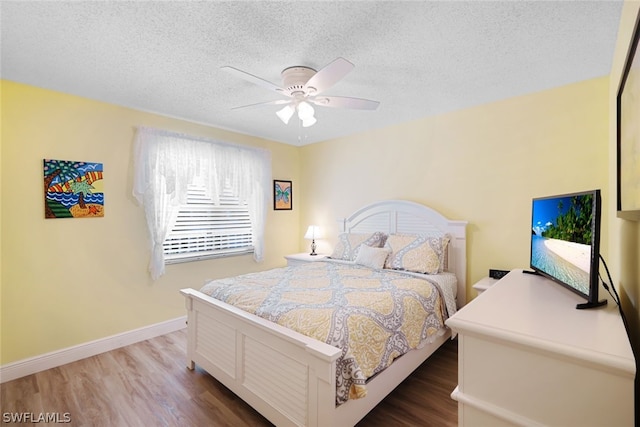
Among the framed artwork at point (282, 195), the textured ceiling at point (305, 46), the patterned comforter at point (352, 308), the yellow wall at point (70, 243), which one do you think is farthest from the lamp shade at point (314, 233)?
the textured ceiling at point (305, 46)

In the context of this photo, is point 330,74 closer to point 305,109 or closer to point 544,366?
Answer: point 305,109

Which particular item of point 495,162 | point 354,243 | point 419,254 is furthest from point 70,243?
point 495,162

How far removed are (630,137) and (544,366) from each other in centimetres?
101

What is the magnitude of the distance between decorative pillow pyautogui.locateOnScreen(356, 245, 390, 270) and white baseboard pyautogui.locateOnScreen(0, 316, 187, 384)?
7.43 feet

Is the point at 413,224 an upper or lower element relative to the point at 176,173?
lower

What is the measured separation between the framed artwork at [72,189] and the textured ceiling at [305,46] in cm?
69

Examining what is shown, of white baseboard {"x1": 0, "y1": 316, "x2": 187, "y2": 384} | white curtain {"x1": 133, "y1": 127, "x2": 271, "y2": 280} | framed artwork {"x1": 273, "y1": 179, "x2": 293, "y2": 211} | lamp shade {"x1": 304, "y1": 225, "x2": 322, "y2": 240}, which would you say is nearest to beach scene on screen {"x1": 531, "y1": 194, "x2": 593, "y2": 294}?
lamp shade {"x1": 304, "y1": 225, "x2": 322, "y2": 240}

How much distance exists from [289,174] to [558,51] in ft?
11.6

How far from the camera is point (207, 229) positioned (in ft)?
12.4

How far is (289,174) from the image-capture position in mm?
4801

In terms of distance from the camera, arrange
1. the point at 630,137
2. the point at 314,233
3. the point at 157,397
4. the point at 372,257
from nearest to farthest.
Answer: the point at 630,137
the point at 157,397
the point at 372,257
the point at 314,233

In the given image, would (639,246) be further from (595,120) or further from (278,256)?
(278,256)

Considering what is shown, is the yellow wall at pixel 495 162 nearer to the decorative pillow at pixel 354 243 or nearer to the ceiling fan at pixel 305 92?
the decorative pillow at pixel 354 243

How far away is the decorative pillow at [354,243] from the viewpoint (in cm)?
351
